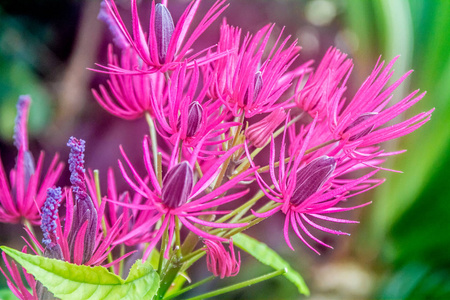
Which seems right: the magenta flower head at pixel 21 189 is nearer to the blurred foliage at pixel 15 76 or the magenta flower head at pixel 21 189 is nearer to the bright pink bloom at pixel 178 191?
the bright pink bloom at pixel 178 191

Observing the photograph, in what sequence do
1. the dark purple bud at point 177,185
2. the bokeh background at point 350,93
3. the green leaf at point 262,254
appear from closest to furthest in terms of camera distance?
the dark purple bud at point 177,185 < the green leaf at point 262,254 < the bokeh background at point 350,93

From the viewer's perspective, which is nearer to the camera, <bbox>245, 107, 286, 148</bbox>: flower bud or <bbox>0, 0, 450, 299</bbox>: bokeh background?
Result: <bbox>245, 107, 286, 148</bbox>: flower bud

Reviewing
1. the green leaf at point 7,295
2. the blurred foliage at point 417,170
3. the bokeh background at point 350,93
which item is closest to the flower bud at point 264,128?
the green leaf at point 7,295

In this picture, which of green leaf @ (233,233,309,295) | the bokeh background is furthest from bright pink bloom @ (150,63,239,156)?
the bokeh background

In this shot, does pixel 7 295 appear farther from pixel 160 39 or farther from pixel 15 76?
pixel 15 76

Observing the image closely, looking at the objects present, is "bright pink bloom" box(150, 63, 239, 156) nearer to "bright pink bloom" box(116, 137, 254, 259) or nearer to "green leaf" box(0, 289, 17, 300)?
"bright pink bloom" box(116, 137, 254, 259)

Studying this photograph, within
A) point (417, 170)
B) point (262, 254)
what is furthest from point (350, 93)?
point (262, 254)

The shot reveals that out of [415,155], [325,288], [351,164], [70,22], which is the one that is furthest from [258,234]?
[351,164]
